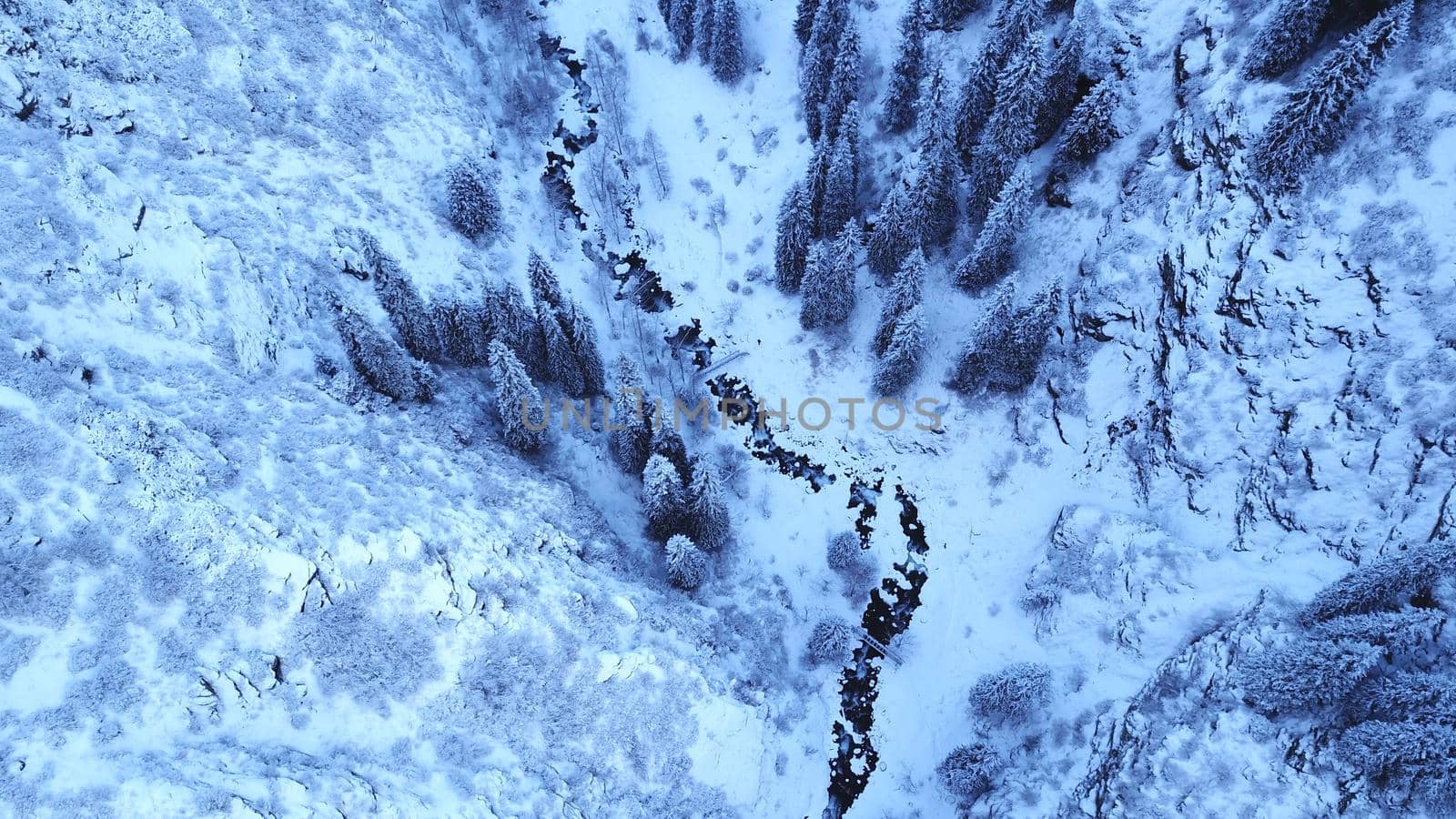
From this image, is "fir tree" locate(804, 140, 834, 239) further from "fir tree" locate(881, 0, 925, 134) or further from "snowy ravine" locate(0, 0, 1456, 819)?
"fir tree" locate(881, 0, 925, 134)

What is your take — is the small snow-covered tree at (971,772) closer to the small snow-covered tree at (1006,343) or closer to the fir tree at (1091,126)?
the small snow-covered tree at (1006,343)

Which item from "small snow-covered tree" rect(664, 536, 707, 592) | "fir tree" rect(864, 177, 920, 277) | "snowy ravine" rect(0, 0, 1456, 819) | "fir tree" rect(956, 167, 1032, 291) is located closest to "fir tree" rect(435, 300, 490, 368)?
"snowy ravine" rect(0, 0, 1456, 819)

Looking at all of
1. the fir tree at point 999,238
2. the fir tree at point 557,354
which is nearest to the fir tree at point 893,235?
the fir tree at point 999,238

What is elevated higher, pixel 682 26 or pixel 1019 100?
pixel 1019 100

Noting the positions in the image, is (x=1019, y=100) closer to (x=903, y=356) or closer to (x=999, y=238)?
(x=999, y=238)

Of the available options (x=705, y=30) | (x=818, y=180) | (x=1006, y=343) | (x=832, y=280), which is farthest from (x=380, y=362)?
(x=705, y=30)
